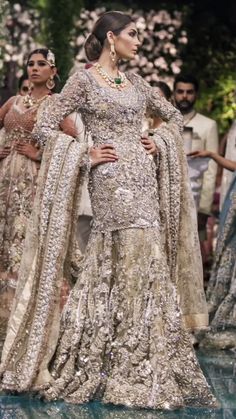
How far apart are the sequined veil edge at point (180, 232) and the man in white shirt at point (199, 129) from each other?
315 cm

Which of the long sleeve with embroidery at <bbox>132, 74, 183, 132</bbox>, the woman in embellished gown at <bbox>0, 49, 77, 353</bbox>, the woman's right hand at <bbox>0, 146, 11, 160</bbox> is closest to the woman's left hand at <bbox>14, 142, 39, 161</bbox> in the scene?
the woman in embellished gown at <bbox>0, 49, 77, 353</bbox>

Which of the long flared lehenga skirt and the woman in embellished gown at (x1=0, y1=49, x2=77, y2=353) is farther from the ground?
the woman in embellished gown at (x1=0, y1=49, x2=77, y2=353)

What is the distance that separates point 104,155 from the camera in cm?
695

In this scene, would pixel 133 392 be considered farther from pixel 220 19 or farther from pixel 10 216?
pixel 220 19

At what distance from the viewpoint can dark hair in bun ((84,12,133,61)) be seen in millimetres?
7133

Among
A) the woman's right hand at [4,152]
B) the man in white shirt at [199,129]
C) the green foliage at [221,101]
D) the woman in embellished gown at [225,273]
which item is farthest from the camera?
the green foliage at [221,101]

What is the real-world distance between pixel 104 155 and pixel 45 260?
2.09 feet

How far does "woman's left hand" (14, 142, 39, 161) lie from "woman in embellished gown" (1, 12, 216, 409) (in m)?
1.69

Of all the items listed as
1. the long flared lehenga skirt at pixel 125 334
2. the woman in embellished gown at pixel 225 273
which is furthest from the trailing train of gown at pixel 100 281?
the woman in embellished gown at pixel 225 273

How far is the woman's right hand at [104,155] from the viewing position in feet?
22.8

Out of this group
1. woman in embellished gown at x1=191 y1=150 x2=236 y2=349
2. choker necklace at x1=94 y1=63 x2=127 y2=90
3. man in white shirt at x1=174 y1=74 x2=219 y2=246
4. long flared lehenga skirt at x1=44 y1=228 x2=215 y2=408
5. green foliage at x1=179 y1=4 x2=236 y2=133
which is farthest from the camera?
green foliage at x1=179 y1=4 x2=236 y2=133

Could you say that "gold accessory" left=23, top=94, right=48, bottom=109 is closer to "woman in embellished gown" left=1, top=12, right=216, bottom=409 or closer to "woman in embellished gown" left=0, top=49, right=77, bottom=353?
"woman in embellished gown" left=0, top=49, right=77, bottom=353

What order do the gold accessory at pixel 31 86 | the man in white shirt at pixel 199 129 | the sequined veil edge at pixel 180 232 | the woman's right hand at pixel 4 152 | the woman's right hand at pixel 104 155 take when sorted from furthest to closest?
the man in white shirt at pixel 199 129 → the woman's right hand at pixel 4 152 → the gold accessory at pixel 31 86 → the sequined veil edge at pixel 180 232 → the woman's right hand at pixel 104 155

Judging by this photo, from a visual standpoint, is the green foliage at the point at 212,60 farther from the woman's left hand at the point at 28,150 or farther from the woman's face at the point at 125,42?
the woman's face at the point at 125,42
